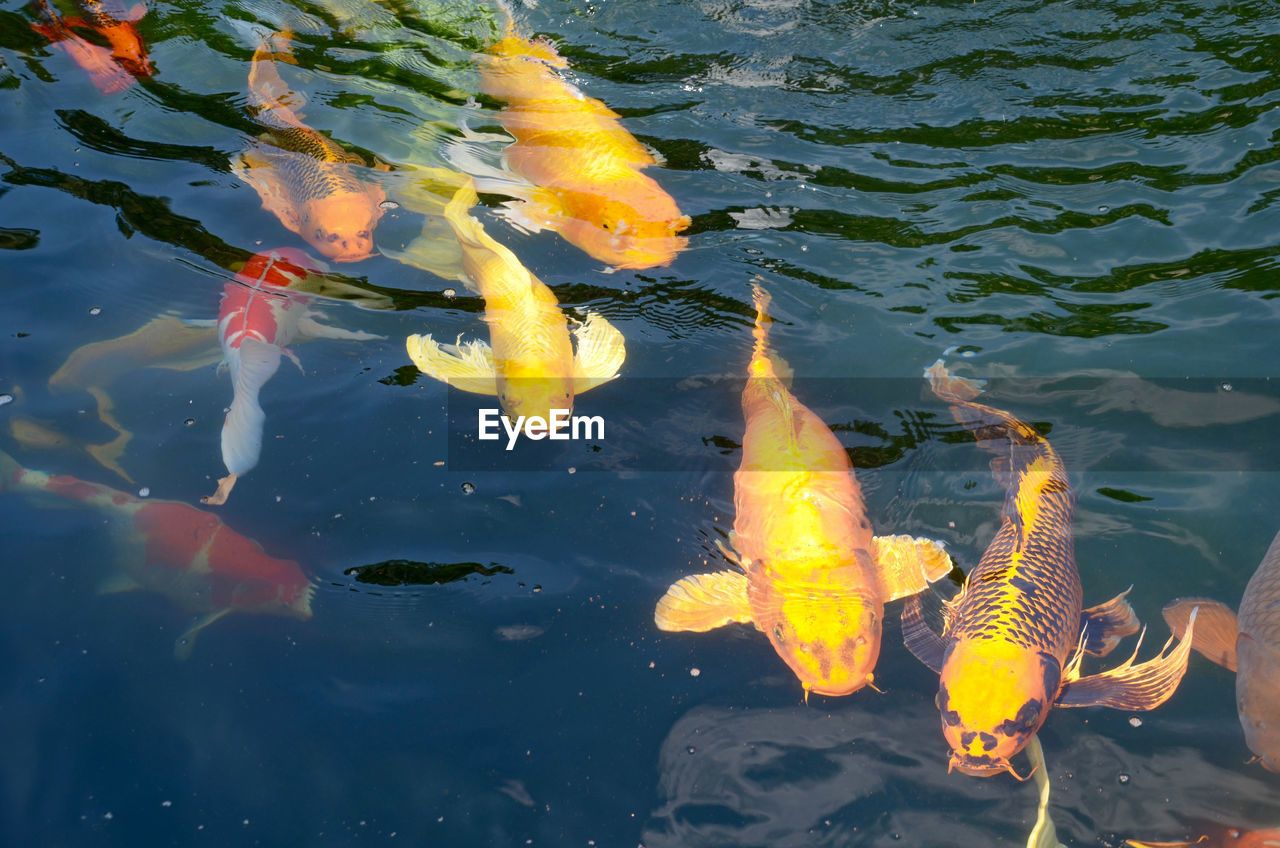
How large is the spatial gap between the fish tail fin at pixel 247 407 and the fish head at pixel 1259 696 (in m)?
4.78

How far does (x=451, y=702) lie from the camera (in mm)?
3656

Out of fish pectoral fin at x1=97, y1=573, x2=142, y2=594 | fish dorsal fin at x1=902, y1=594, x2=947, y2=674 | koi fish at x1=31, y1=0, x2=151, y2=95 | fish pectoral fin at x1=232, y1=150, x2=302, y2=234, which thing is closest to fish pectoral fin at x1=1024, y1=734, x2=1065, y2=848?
fish dorsal fin at x1=902, y1=594, x2=947, y2=674

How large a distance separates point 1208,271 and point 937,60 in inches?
113

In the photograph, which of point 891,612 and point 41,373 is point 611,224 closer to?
point 891,612

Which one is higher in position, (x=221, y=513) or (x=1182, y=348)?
(x=1182, y=348)

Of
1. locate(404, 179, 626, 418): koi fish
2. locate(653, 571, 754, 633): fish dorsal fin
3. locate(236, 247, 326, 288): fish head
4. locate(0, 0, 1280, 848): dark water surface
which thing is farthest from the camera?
locate(236, 247, 326, 288): fish head

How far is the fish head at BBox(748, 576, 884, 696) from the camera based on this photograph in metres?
3.54

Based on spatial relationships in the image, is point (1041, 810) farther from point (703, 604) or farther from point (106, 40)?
point (106, 40)

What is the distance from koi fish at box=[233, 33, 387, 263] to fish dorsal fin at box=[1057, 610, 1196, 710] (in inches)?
191

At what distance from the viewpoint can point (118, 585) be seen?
401 cm

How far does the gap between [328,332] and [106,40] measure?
4474 millimetres

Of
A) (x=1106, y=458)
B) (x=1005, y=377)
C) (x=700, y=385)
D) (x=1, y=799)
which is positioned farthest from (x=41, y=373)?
(x=1106, y=458)

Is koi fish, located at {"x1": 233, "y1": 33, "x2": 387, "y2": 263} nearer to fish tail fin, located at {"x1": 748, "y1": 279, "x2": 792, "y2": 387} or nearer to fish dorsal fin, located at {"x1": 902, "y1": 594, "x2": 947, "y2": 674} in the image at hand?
fish tail fin, located at {"x1": 748, "y1": 279, "x2": 792, "y2": 387}

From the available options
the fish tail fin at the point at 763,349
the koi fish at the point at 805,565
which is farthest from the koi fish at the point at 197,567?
the fish tail fin at the point at 763,349
